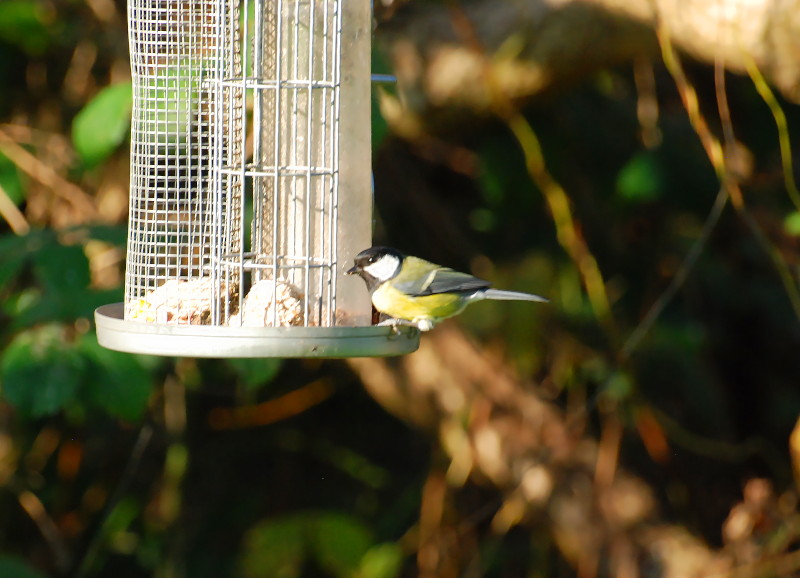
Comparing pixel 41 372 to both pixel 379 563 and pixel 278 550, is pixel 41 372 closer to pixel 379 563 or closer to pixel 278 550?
pixel 278 550

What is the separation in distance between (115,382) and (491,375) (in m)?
2.20

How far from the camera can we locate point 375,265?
8.84ft

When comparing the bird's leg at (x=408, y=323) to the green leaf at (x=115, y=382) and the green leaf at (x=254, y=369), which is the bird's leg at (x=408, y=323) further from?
the green leaf at (x=254, y=369)

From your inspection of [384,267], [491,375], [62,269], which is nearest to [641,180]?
[491,375]

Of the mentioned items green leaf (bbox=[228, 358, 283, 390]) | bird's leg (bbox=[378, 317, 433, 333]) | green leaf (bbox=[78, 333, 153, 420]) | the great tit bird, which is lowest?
green leaf (bbox=[228, 358, 283, 390])

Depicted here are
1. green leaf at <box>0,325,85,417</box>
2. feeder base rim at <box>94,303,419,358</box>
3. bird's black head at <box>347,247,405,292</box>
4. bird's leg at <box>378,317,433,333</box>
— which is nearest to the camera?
feeder base rim at <box>94,303,419,358</box>

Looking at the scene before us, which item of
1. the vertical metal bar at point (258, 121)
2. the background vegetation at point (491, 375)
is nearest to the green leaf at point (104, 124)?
the background vegetation at point (491, 375)

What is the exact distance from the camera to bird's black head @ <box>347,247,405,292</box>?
8.77 ft

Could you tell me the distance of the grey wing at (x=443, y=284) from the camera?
9.42 ft

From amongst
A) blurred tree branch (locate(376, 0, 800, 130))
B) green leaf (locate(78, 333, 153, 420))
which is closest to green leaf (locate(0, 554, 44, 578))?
green leaf (locate(78, 333, 153, 420))

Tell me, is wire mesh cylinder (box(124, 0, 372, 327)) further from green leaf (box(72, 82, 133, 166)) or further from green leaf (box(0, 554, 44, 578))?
green leaf (box(0, 554, 44, 578))

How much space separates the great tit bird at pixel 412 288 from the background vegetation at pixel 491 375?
105cm

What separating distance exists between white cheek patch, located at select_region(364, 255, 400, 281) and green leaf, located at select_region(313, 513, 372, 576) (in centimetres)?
263

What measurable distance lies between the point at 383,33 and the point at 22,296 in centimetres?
189
